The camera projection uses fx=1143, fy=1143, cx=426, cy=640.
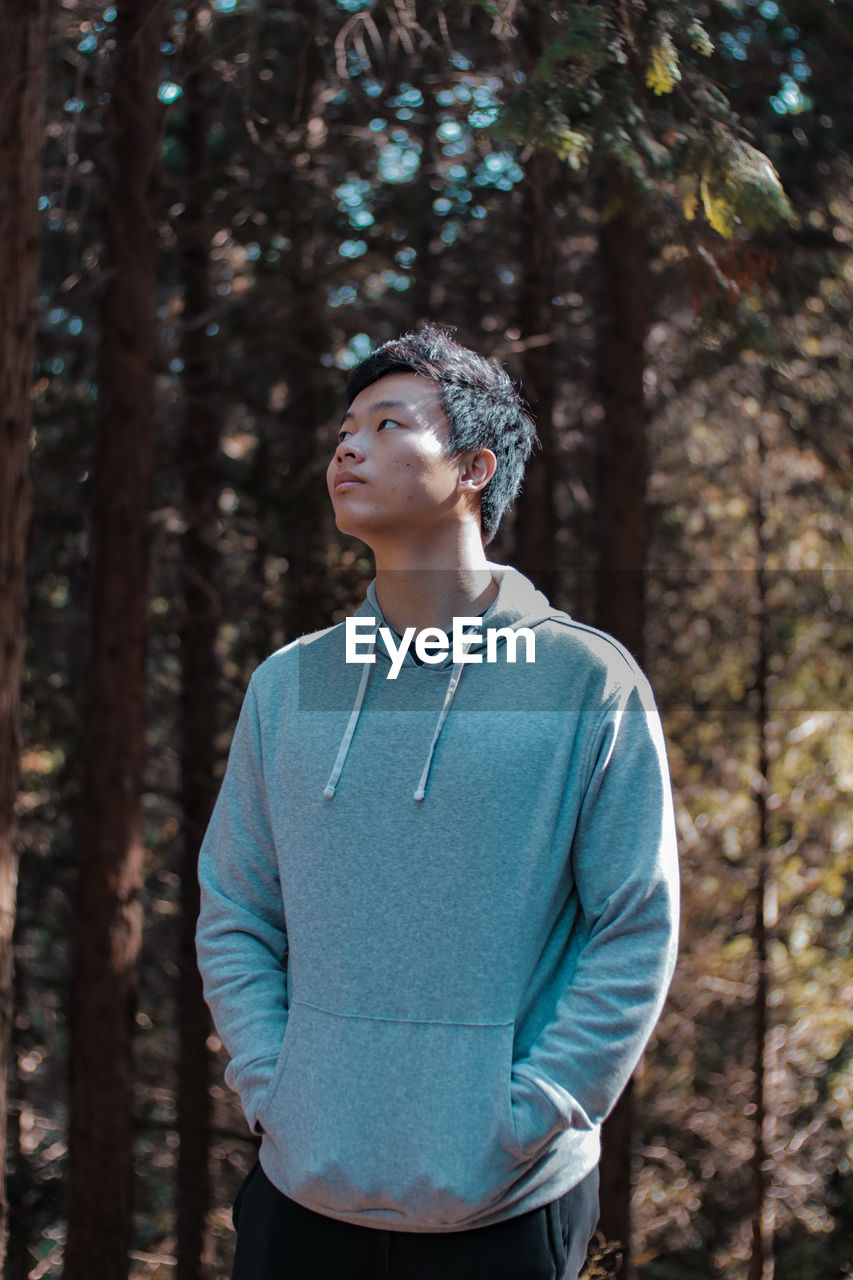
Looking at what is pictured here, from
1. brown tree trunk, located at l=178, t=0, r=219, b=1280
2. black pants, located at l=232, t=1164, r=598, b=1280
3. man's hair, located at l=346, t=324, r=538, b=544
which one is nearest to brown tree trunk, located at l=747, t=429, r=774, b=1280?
brown tree trunk, located at l=178, t=0, r=219, b=1280

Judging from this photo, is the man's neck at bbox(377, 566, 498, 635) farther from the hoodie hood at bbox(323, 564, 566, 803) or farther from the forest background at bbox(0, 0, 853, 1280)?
the forest background at bbox(0, 0, 853, 1280)

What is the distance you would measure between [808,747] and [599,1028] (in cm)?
984

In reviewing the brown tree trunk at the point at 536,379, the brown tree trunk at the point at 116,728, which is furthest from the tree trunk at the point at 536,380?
the brown tree trunk at the point at 116,728

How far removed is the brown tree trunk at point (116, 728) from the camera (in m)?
6.11

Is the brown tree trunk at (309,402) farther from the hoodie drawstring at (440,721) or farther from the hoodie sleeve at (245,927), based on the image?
the hoodie drawstring at (440,721)

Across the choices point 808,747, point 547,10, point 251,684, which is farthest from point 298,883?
point 808,747

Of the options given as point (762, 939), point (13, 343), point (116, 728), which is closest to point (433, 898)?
point (13, 343)

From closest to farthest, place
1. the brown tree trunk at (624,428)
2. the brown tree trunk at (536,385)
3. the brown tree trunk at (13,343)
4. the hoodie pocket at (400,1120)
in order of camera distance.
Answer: the hoodie pocket at (400,1120)
the brown tree trunk at (13,343)
the brown tree trunk at (624,428)
the brown tree trunk at (536,385)

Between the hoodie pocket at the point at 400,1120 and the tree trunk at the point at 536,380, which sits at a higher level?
the tree trunk at the point at 536,380

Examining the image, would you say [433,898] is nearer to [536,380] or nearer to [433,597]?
[433,597]

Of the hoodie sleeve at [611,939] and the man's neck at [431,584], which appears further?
the man's neck at [431,584]

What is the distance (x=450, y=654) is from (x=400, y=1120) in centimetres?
85

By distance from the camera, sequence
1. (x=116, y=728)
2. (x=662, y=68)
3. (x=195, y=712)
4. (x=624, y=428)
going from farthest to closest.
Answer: (x=195, y=712)
(x=624, y=428)
(x=116, y=728)
(x=662, y=68)

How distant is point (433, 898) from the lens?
6.58 ft
